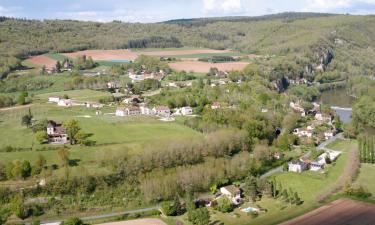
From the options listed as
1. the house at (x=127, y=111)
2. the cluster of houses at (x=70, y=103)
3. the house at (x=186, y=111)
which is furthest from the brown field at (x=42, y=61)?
the house at (x=186, y=111)

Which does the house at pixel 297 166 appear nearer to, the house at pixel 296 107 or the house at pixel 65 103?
the house at pixel 296 107

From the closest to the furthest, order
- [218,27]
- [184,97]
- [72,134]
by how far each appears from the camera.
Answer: [72,134], [184,97], [218,27]

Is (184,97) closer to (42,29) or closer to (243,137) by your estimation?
(243,137)

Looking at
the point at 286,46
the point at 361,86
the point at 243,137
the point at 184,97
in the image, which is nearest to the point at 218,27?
the point at 286,46

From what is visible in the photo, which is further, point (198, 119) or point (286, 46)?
point (286, 46)

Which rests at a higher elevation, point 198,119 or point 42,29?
→ point 42,29

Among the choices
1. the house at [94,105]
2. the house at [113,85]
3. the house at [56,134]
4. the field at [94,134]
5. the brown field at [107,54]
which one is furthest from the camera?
the brown field at [107,54]
